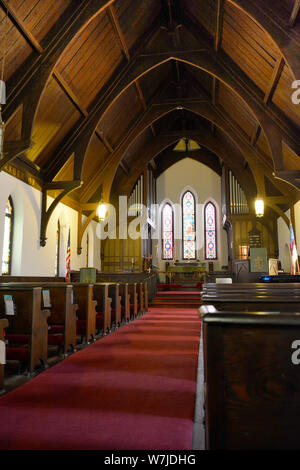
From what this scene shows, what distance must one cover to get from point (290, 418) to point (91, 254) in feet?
37.2

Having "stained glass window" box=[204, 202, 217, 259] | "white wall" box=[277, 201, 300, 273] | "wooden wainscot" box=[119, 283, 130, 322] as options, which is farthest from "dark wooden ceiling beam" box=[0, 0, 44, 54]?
"stained glass window" box=[204, 202, 217, 259]

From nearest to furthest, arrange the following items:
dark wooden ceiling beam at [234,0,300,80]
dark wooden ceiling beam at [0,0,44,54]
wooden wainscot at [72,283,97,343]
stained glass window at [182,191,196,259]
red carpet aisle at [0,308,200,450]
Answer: red carpet aisle at [0,308,200,450] → wooden wainscot at [72,283,97,343] → dark wooden ceiling beam at [0,0,44,54] → dark wooden ceiling beam at [234,0,300,80] → stained glass window at [182,191,196,259]

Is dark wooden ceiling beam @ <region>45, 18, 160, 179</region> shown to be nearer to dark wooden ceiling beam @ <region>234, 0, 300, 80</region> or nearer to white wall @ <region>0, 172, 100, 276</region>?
white wall @ <region>0, 172, 100, 276</region>

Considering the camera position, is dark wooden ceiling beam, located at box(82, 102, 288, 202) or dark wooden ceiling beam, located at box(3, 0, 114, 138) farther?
dark wooden ceiling beam, located at box(82, 102, 288, 202)

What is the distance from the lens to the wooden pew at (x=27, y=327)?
2.91 m

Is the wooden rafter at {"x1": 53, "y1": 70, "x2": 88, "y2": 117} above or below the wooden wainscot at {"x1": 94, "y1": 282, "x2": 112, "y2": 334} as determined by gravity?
above

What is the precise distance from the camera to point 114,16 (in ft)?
22.8

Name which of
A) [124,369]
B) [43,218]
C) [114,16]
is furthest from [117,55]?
[124,369]

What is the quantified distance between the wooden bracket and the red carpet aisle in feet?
17.7

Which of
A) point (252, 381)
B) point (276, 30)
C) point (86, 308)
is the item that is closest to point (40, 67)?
point (276, 30)

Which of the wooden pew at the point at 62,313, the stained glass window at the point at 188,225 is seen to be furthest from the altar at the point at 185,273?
the wooden pew at the point at 62,313

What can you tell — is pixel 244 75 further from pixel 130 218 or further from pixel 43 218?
pixel 130 218

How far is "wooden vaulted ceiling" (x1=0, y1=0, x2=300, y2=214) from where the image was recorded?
6.03 m

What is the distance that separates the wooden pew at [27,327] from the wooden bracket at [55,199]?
551 centimetres
